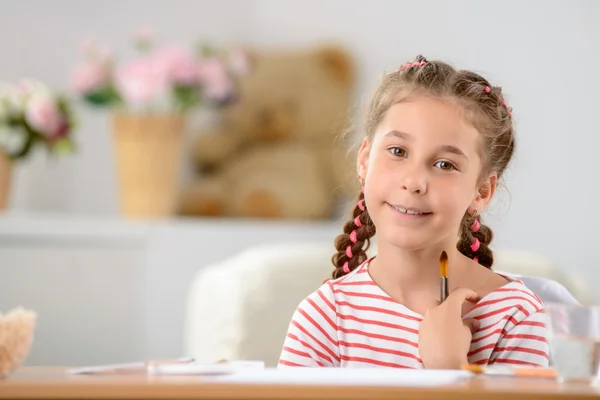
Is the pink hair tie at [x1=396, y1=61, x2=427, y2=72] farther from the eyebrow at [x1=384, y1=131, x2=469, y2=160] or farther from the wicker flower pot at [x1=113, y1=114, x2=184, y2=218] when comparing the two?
the wicker flower pot at [x1=113, y1=114, x2=184, y2=218]

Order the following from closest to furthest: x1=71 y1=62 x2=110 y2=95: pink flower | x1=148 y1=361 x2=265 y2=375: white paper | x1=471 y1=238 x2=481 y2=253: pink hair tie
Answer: x1=148 y1=361 x2=265 y2=375: white paper
x1=471 y1=238 x2=481 y2=253: pink hair tie
x1=71 y1=62 x2=110 y2=95: pink flower

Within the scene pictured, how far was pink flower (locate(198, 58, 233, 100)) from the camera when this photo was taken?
353cm

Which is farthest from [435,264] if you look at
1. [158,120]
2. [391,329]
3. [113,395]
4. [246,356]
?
[158,120]

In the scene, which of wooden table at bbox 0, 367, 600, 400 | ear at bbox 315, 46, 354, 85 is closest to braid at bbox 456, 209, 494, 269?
wooden table at bbox 0, 367, 600, 400

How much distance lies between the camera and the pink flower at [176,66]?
11.4 ft

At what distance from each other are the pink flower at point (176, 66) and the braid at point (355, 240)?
228 cm

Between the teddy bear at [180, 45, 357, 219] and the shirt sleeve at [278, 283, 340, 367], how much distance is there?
2613 mm

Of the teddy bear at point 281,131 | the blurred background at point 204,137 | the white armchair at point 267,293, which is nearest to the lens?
the white armchair at point 267,293

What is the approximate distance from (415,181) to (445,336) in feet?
0.55

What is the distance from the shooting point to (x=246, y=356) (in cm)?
199

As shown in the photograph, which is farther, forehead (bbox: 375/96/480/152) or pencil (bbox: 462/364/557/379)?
forehead (bbox: 375/96/480/152)

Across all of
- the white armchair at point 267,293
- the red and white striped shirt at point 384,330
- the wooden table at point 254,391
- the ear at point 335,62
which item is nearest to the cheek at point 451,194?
the red and white striped shirt at point 384,330

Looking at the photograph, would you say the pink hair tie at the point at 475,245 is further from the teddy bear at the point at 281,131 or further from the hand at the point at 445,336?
the teddy bear at the point at 281,131

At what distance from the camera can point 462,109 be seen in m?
1.13
